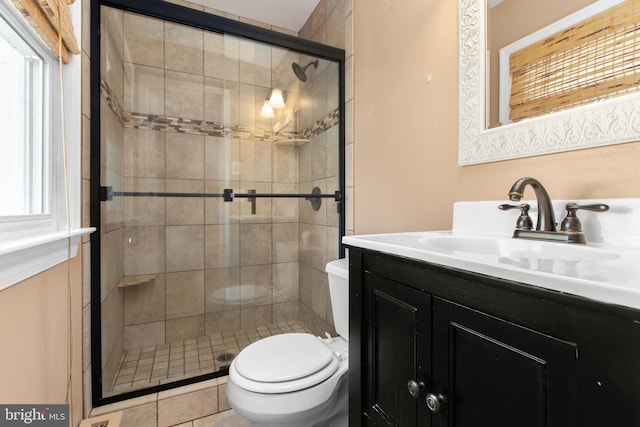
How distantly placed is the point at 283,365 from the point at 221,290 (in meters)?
0.99

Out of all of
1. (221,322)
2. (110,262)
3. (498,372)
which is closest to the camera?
(498,372)

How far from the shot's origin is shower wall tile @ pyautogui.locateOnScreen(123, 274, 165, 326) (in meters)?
1.82

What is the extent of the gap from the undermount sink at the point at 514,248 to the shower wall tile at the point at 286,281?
1.45 meters

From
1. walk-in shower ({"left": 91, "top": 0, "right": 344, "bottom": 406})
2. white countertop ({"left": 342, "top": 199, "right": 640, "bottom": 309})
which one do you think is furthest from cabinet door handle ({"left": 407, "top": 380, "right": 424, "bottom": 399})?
walk-in shower ({"left": 91, "top": 0, "right": 344, "bottom": 406})

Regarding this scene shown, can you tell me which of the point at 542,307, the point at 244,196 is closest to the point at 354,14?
the point at 244,196

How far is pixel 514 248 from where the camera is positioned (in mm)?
805

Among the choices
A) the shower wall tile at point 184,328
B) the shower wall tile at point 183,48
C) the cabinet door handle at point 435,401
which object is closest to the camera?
the cabinet door handle at point 435,401

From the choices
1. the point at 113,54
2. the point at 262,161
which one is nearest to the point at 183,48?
the point at 113,54

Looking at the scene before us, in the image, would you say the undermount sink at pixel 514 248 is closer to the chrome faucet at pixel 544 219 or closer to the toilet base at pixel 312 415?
the chrome faucet at pixel 544 219

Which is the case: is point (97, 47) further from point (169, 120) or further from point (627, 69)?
point (627, 69)

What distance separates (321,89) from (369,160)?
722 millimetres

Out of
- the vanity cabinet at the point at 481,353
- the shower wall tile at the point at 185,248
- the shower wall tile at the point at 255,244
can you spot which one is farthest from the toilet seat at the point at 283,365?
the shower wall tile at the point at 185,248

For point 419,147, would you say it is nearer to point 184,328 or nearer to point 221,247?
point 221,247

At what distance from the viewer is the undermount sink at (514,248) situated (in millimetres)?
637
